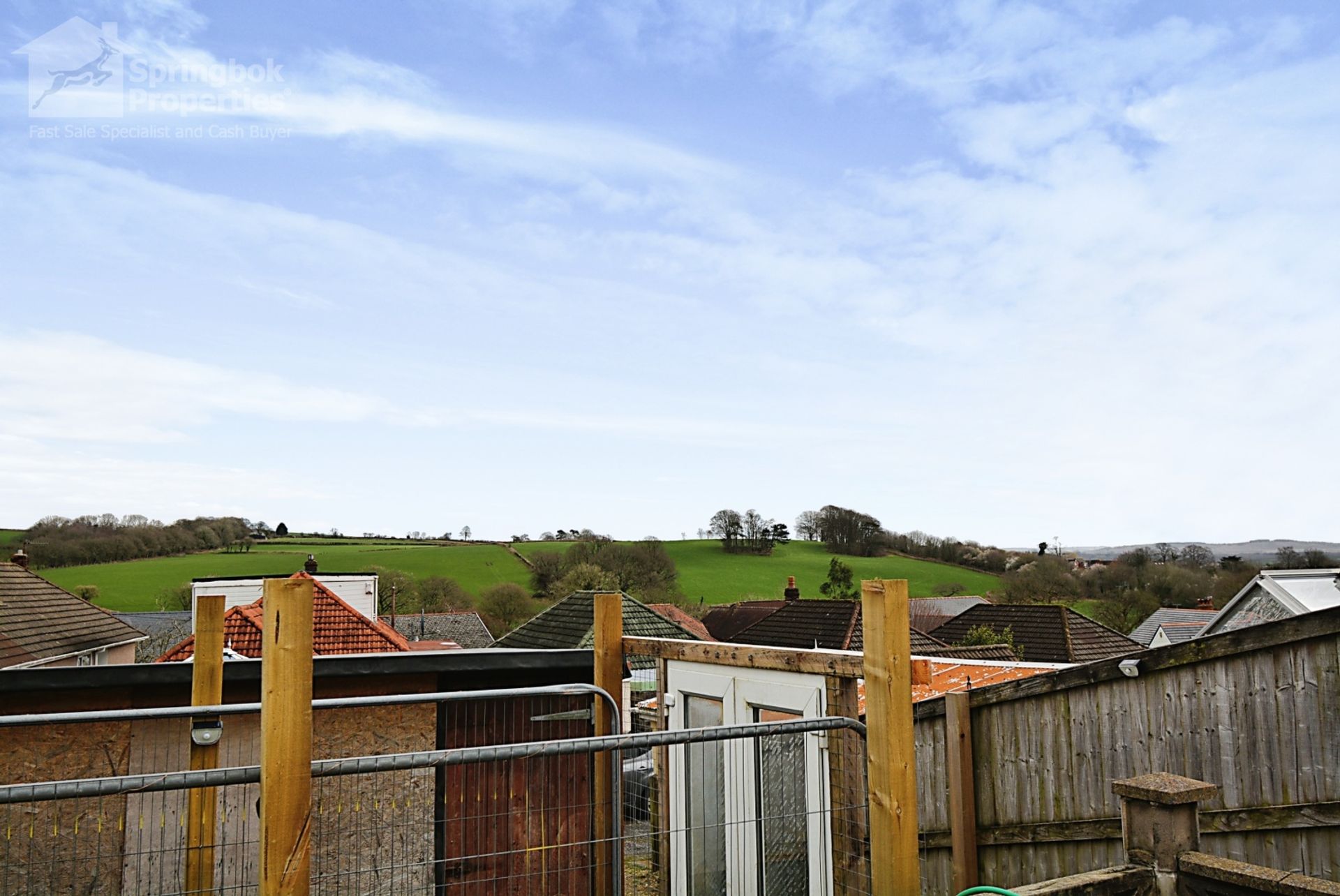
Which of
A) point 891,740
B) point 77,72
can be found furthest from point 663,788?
point 77,72

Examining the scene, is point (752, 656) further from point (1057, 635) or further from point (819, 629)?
point (1057, 635)

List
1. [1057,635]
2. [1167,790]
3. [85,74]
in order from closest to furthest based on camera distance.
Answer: [1167,790], [85,74], [1057,635]

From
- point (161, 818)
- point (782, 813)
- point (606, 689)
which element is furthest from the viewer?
point (782, 813)

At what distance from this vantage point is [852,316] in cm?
1870

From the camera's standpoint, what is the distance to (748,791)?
5379 millimetres

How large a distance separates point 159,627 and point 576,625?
31.6m

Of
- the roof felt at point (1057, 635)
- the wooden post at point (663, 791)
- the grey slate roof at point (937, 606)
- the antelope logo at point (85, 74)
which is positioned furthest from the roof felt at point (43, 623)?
the grey slate roof at point (937, 606)

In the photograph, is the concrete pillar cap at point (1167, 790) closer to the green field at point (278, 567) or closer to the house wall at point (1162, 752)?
the house wall at point (1162, 752)

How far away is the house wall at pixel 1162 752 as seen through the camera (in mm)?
3441

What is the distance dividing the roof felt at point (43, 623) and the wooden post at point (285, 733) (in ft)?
40.4

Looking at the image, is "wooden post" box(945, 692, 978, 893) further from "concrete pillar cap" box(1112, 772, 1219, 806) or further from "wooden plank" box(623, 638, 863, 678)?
"concrete pillar cap" box(1112, 772, 1219, 806)

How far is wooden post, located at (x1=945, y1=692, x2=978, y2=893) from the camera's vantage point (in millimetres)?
4824

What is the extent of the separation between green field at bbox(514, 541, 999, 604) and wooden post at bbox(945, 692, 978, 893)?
149ft

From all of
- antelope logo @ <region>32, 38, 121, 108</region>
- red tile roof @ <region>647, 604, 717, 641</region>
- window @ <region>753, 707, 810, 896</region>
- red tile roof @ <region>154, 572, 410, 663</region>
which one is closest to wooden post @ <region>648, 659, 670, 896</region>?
window @ <region>753, 707, 810, 896</region>
